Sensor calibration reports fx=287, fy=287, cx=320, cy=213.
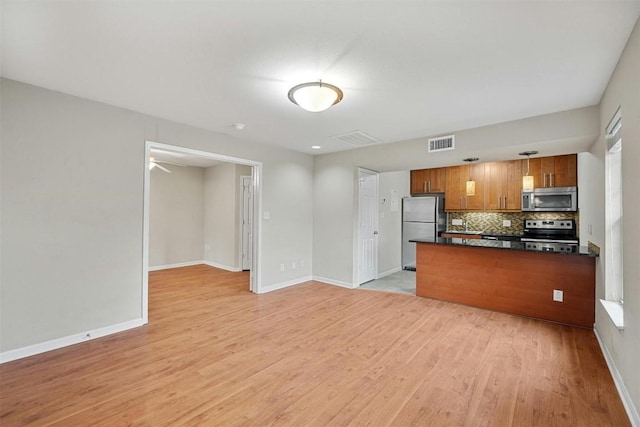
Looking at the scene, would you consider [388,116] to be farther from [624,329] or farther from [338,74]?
[624,329]

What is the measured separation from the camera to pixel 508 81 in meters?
2.48

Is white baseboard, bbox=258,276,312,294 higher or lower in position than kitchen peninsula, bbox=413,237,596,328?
lower

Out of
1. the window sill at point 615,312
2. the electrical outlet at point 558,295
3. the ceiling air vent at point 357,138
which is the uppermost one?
the ceiling air vent at point 357,138

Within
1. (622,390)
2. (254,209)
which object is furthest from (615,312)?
(254,209)

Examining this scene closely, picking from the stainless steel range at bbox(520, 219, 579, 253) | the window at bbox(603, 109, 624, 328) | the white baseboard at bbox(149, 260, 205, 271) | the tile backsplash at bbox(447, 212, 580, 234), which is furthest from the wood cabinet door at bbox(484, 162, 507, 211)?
the white baseboard at bbox(149, 260, 205, 271)

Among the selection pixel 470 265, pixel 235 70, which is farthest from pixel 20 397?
pixel 470 265

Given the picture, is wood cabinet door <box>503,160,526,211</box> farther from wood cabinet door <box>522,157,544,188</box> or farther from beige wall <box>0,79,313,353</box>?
beige wall <box>0,79,313,353</box>

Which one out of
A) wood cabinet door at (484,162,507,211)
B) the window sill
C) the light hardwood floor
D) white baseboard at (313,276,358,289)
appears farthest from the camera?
wood cabinet door at (484,162,507,211)

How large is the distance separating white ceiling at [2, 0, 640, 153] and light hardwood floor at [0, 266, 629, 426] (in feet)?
8.06

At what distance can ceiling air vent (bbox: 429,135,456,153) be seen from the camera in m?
3.90

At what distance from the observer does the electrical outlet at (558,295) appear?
3.43 m

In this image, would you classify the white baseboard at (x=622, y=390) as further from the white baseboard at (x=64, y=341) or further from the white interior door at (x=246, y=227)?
the white interior door at (x=246, y=227)

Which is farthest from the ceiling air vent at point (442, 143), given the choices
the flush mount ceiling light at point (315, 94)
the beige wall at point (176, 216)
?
the beige wall at point (176, 216)

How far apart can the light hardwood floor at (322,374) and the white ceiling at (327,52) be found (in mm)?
2458
